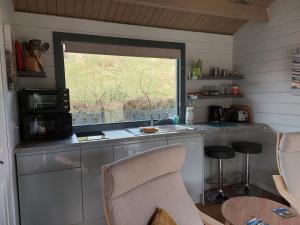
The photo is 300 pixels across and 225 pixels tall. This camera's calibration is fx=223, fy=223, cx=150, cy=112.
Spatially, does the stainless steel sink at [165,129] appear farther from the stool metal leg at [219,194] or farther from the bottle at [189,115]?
the stool metal leg at [219,194]

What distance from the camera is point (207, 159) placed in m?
3.29

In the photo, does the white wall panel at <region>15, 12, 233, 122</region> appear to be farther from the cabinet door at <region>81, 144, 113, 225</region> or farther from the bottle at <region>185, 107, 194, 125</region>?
the cabinet door at <region>81, 144, 113, 225</region>

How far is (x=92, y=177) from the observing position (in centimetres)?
226

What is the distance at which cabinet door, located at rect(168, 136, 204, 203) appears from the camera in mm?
2680

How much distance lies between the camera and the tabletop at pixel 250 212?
1.54m

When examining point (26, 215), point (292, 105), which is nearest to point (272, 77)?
point (292, 105)

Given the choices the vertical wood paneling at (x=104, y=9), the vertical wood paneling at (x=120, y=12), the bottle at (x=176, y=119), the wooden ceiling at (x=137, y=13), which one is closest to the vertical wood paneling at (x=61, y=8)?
the wooden ceiling at (x=137, y=13)

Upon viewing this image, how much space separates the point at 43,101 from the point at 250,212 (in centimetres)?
209

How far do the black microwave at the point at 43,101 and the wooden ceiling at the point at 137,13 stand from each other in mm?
943

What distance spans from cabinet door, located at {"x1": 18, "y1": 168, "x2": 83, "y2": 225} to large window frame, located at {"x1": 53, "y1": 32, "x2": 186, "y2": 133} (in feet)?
2.39

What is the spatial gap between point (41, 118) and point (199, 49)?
7.67ft

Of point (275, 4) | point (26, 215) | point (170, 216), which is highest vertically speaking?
point (275, 4)

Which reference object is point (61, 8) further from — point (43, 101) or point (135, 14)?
point (43, 101)

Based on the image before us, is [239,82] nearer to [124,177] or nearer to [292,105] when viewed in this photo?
[292,105]
